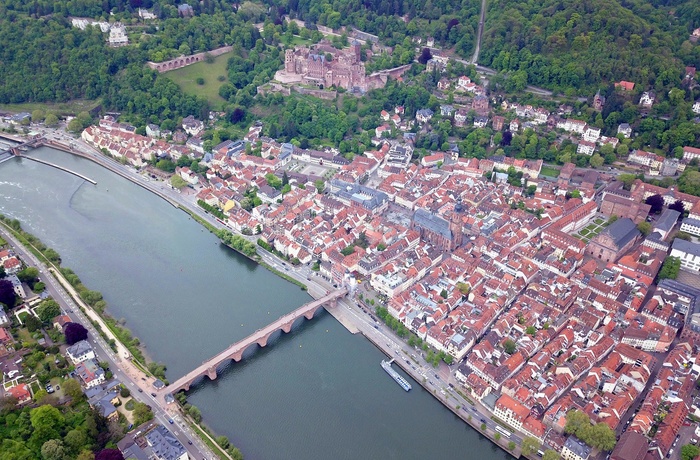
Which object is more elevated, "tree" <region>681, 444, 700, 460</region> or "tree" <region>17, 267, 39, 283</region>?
"tree" <region>681, 444, 700, 460</region>

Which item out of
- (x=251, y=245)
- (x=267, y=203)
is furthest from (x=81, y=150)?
(x=251, y=245)

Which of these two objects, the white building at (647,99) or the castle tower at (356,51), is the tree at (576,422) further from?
the castle tower at (356,51)

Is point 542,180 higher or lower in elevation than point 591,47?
lower

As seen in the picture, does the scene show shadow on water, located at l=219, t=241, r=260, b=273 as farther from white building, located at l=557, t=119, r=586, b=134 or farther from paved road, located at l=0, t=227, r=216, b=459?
white building, located at l=557, t=119, r=586, b=134

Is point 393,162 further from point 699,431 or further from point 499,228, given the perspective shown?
point 699,431

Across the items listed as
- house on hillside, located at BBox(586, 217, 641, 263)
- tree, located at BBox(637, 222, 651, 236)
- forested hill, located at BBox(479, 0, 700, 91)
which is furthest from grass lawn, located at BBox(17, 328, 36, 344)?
forested hill, located at BBox(479, 0, 700, 91)
